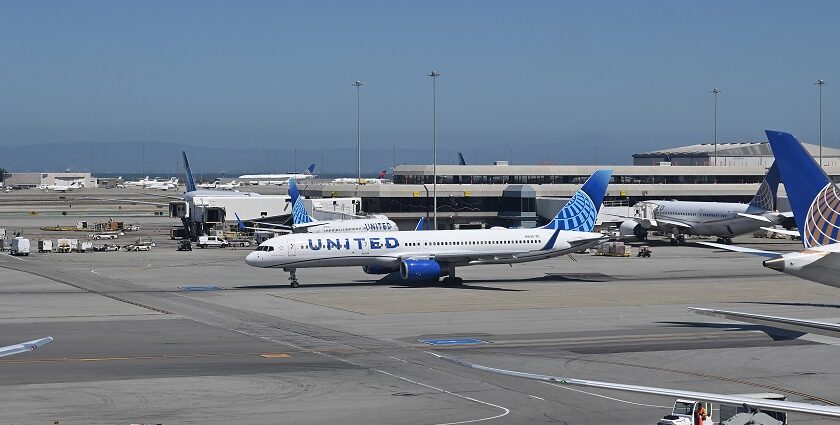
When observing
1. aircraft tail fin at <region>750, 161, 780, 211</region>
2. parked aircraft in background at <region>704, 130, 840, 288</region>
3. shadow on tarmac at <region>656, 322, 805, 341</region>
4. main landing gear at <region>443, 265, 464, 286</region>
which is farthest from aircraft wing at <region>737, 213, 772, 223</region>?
parked aircraft in background at <region>704, 130, 840, 288</region>

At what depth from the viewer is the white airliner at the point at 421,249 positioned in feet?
220

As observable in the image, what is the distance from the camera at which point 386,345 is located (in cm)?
4388

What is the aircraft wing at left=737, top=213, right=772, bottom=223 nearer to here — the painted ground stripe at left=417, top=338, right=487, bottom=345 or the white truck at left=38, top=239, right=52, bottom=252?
the white truck at left=38, top=239, right=52, bottom=252

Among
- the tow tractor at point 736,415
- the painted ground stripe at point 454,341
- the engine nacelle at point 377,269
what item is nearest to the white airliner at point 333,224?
the engine nacelle at point 377,269

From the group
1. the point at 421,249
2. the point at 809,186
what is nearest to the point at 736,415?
the point at 809,186

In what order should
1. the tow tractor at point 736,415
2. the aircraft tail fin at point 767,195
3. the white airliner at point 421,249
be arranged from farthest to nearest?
the aircraft tail fin at point 767,195 < the white airliner at point 421,249 < the tow tractor at point 736,415

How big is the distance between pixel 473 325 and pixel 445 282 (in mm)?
19591

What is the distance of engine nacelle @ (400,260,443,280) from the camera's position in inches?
2670

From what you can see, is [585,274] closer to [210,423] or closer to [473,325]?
[473,325]

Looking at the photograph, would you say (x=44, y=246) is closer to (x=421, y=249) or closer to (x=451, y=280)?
(x=421, y=249)

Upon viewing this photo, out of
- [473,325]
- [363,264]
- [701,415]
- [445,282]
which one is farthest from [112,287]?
[701,415]

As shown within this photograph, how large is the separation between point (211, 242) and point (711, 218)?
152 ft

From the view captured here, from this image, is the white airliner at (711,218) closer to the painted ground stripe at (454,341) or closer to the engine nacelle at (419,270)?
the engine nacelle at (419,270)

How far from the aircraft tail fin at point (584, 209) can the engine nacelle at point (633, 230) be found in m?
35.3
